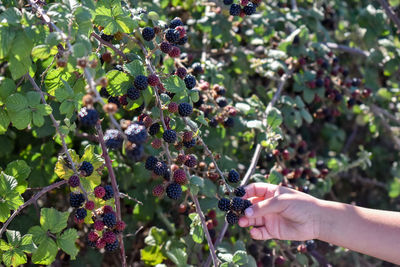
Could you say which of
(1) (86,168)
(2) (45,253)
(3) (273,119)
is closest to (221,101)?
(3) (273,119)

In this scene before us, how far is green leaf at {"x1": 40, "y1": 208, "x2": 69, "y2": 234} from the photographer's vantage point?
1.71 m

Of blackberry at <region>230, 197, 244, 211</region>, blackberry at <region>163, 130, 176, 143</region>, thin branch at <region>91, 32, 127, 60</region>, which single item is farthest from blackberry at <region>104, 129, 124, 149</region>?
blackberry at <region>230, 197, 244, 211</region>

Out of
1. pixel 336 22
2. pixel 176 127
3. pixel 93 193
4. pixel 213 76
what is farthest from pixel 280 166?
pixel 336 22

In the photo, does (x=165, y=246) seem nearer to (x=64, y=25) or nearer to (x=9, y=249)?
(x=9, y=249)

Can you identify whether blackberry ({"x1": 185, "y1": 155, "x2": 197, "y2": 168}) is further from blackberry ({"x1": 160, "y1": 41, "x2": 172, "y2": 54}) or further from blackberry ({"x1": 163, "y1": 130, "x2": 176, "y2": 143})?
blackberry ({"x1": 160, "y1": 41, "x2": 172, "y2": 54})

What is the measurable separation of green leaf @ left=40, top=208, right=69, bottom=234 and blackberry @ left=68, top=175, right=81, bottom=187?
0.16 meters

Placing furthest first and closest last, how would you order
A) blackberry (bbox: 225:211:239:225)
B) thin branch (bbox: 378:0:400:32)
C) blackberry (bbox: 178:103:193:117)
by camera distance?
thin branch (bbox: 378:0:400:32), blackberry (bbox: 225:211:239:225), blackberry (bbox: 178:103:193:117)

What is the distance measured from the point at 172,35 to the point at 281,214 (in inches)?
37.5

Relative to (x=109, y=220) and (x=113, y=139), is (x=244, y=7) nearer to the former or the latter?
(x=113, y=139)

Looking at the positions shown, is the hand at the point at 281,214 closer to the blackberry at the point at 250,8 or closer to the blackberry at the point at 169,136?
the blackberry at the point at 169,136

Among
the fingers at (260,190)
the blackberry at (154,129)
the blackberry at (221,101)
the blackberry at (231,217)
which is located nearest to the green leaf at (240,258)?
the blackberry at (231,217)

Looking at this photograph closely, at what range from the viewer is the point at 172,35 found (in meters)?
1.76

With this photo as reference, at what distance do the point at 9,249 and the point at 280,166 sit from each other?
155cm

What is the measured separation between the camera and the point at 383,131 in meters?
3.53
